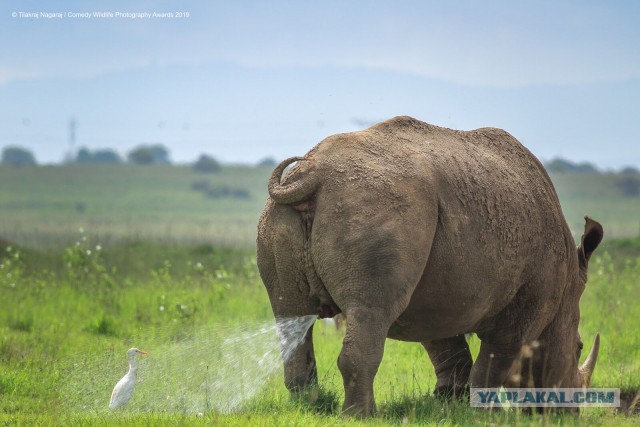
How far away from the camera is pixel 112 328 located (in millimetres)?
13047

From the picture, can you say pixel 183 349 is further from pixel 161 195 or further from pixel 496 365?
pixel 161 195

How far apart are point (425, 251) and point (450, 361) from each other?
262cm

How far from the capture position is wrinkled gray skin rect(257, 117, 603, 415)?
742 centimetres

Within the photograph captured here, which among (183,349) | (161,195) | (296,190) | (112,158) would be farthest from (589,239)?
(112,158)

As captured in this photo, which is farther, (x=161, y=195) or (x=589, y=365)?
(x=161, y=195)

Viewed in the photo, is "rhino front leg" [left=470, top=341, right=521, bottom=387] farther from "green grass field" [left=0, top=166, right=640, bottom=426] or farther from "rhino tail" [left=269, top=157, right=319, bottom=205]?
"rhino tail" [left=269, top=157, right=319, bottom=205]

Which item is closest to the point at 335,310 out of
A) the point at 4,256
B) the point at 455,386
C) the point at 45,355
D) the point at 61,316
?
the point at 455,386

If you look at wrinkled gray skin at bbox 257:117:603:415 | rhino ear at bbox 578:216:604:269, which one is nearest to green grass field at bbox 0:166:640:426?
wrinkled gray skin at bbox 257:117:603:415

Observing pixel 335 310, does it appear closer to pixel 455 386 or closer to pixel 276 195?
pixel 276 195

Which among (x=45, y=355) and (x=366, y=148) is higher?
(x=366, y=148)

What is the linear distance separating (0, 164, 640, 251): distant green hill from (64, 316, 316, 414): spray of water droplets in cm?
5543

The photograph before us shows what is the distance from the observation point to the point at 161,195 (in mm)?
84062

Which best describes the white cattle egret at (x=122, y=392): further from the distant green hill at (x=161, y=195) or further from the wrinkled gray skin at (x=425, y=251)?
the distant green hill at (x=161, y=195)

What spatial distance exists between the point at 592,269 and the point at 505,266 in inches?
474
